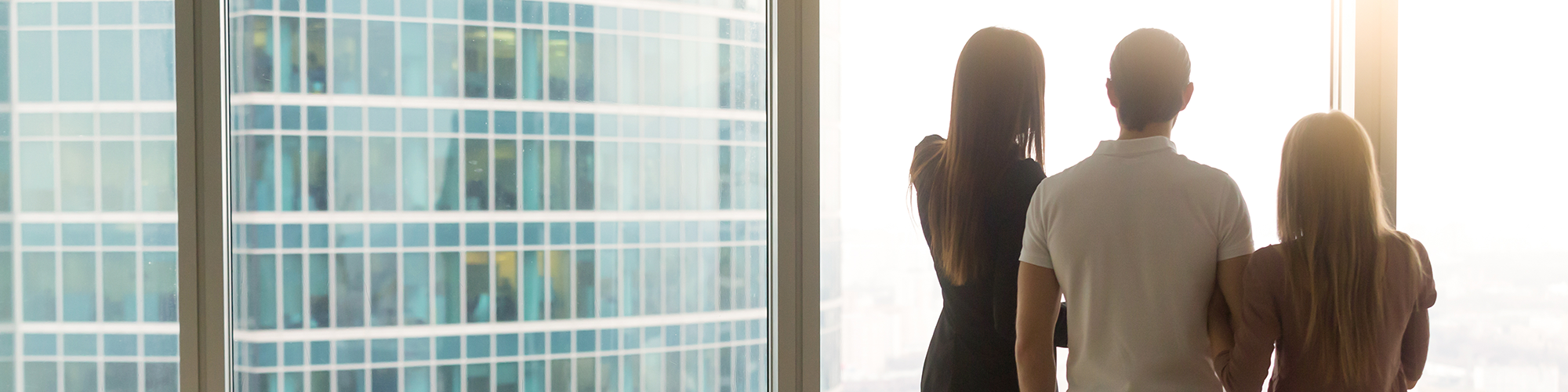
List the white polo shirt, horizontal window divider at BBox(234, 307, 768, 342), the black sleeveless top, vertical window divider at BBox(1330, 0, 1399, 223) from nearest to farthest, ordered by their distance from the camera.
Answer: the white polo shirt < the black sleeveless top < vertical window divider at BBox(1330, 0, 1399, 223) < horizontal window divider at BBox(234, 307, 768, 342)

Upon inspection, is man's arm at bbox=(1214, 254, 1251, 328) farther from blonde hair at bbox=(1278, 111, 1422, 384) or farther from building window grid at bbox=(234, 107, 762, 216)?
building window grid at bbox=(234, 107, 762, 216)

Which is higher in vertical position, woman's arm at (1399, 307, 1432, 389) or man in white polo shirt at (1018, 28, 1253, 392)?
man in white polo shirt at (1018, 28, 1253, 392)

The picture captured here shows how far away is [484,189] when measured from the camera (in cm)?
177

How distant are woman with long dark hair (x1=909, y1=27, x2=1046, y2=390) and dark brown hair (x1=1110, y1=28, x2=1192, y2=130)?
0.16 m

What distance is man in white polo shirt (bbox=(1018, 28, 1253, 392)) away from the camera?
1065 mm

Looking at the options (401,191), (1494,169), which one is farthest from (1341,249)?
(401,191)

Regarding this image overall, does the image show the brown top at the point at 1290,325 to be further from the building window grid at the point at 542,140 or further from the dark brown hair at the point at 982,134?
the building window grid at the point at 542,140

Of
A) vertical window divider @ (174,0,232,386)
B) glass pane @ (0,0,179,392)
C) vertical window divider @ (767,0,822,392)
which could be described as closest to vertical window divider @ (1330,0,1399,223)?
vertical window divider @ (767,0,822,392)

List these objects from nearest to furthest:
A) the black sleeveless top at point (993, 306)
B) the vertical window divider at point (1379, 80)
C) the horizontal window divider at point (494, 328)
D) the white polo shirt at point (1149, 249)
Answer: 1. the white polo shirt at point (1149, 249)
2. the black sleeveless top at point (993, 306)
3. the vertical window divider at point (1379, 80)
4. the horizontal window divider at point (494, 328)

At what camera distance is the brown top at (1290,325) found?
108 centimetres

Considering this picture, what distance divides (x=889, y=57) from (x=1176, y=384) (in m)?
0.95

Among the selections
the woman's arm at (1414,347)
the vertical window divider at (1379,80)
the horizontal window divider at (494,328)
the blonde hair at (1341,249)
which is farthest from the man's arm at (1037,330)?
the vertical window divider at (1379,80)

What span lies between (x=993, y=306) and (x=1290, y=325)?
0.41 meters

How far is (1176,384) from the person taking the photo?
3.53 feet
